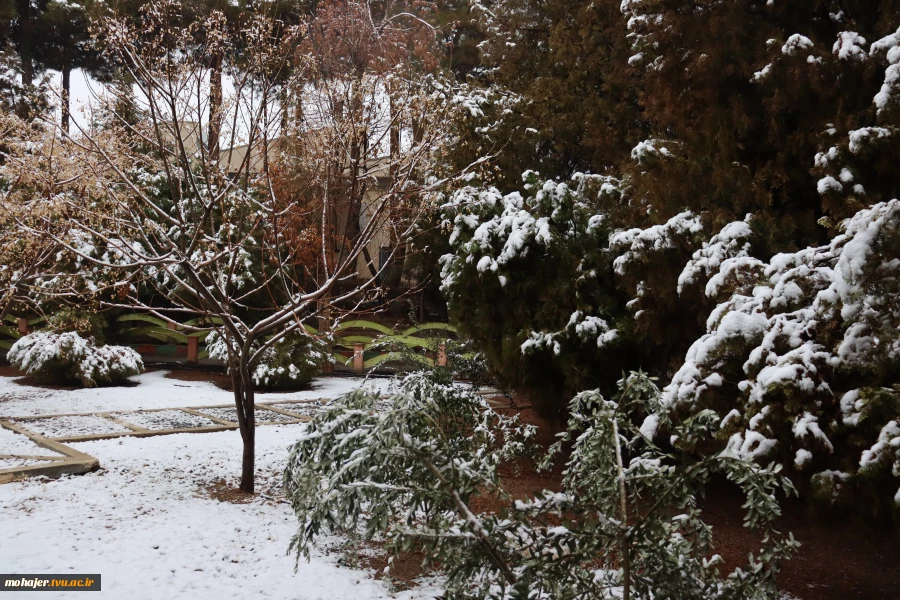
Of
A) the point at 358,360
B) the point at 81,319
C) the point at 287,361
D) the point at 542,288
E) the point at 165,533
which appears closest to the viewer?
the point at 165,533

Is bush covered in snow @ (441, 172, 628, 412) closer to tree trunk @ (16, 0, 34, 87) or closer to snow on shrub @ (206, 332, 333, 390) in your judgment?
snow on shrub @ (206, 332, 333, 390)

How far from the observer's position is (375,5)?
12.0 metres

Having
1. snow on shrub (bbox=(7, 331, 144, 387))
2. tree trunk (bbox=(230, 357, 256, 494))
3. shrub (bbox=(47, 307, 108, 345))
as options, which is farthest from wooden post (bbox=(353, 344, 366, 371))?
tree trunk (bbox=(230, 357, 256, 494))

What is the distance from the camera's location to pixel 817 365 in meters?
3.31

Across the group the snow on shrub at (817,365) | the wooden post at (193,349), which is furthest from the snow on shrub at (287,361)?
the snow on shrub at (817,365)

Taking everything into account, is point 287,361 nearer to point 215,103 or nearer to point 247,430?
point 215,103

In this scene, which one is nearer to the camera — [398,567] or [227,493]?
[398,567]

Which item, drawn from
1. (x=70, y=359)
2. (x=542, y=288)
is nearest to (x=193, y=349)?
(x=70, y=359)

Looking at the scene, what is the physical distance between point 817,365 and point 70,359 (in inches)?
378

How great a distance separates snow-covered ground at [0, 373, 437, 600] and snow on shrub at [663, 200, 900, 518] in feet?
5.95

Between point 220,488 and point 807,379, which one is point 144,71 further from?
point 807,379

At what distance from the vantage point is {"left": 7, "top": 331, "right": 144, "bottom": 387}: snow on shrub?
380 inches

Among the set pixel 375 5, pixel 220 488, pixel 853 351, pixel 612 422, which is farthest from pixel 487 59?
pixel 612 422

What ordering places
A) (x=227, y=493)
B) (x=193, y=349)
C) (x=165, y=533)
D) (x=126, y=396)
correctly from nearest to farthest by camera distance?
(x=165, y=533) < (x=227, y=493) < (x=126, y=396) < (x=193, y=349)
